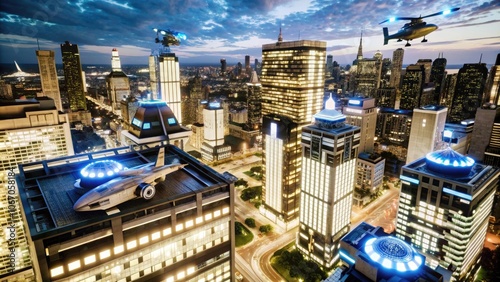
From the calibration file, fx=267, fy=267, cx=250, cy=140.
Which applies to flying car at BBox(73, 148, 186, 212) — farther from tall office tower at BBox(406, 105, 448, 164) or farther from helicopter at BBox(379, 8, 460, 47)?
tall office tower at BBox(406, 105, 448, 164)

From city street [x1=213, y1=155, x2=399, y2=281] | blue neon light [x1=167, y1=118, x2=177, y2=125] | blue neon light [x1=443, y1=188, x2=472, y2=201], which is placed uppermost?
blue neon light [x1=167, y1=118, x2=177, y2=125]

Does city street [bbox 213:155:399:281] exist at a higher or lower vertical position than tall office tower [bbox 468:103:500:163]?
lower

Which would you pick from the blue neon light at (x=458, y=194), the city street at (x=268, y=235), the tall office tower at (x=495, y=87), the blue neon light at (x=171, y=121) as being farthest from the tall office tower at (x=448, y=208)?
the tall office tower at (x=495, y=87)

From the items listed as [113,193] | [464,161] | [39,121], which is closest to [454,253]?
[464,161]

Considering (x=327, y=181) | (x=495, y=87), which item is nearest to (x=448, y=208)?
(x=327, y=181)

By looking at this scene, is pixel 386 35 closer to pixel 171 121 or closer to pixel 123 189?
pixel 123 189

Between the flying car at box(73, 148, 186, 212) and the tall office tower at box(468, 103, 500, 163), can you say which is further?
the tall office tower at box(468, 103, 500, 163)

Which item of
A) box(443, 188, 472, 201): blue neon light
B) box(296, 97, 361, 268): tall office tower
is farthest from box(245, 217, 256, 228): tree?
box(443, 188, 472, 201): blue neon light

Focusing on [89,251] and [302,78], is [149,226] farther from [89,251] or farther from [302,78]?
[302,78]
